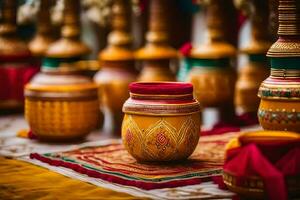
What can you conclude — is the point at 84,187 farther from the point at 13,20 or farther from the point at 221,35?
the point at 13,20

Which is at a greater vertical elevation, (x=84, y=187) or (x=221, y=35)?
(x=221, y=35)

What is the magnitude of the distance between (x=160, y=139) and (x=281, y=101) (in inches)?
17.1

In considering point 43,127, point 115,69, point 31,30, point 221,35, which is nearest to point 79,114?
point 43,127

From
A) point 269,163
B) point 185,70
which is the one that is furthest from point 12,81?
point 269,163

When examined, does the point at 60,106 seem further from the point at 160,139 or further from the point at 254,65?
the point at 254,65

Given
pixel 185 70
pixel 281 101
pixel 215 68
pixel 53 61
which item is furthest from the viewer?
pixel 185 70

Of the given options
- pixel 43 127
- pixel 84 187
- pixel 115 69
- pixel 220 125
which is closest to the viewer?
pixel 84 187

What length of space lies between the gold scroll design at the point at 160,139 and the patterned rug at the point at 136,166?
0.16ft

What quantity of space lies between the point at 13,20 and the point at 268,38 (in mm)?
1529

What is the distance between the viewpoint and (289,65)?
104 inches

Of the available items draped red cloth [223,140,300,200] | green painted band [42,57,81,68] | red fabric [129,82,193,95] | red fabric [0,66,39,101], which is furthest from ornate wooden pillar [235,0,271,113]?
draped red cloth [223,140,300,200]

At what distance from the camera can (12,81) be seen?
4.62 meters

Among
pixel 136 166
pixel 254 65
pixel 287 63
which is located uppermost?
pixel 287 63

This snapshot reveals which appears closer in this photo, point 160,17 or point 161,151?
point 161,151
